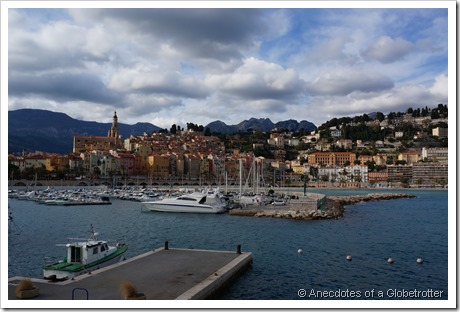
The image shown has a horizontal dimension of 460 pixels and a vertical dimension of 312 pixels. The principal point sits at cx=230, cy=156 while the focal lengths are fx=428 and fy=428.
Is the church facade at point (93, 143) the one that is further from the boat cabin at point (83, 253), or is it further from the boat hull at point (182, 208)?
the boat cabin at point (83, 253)

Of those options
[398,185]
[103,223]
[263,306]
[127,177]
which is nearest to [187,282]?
[263,306]

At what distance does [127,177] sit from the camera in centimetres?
6694

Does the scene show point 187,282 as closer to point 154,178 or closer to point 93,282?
point 93,282

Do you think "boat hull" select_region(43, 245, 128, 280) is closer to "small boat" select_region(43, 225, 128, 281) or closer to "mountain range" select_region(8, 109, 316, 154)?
"small boat" select_region(43, 225, 128, 281)

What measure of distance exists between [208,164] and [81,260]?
6966 centimetres

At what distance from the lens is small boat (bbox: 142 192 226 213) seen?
960 inches

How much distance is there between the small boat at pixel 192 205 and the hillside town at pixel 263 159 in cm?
1153

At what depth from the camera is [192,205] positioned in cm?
2450

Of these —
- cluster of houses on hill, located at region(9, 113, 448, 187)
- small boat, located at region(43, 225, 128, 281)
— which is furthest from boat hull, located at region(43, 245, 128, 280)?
cluster of houses on hill, located at region(9, 113, 448, 187)

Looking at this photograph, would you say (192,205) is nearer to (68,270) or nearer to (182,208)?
(182,208)

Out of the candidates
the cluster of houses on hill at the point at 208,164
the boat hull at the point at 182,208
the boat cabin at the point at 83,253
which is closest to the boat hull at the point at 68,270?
the boat cabin at the point at 83,253

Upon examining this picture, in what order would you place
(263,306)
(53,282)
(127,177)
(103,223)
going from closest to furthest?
(263,306)
(53,282)
(103,223)
(127,177)

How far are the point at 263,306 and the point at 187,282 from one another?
2.87 metres

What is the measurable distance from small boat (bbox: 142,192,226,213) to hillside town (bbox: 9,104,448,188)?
11531 mm
